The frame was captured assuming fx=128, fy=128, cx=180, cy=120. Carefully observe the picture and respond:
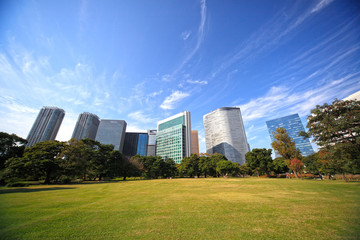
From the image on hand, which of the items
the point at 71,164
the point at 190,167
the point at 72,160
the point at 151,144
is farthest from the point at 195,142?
the point at 71,164

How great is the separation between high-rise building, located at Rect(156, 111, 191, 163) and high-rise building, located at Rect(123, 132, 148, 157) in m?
32.3

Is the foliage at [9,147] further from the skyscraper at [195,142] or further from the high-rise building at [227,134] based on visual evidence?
the skyscraper at [195,142]

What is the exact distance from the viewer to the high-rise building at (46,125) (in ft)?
347

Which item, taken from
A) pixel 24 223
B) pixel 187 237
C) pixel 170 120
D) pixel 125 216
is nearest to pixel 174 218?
pixel 187 237

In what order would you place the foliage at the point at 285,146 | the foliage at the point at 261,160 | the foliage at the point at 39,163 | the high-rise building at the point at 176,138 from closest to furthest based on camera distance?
the foliage at the point at 39,163
the foliage at the point at 285,146
the foliage at the point at 261,160
the high-rise building at the point at 176,138

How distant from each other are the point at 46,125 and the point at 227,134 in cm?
16868

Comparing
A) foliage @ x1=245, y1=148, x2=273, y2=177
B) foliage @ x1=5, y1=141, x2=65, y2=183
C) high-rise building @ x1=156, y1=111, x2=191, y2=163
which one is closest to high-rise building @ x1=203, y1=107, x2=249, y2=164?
high-rise building @ x1=156, y1=111, x2=191, y2=163

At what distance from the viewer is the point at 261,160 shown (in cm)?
4450

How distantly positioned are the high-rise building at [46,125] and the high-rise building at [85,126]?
17633 millimetres

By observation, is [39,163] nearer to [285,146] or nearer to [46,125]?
[285,146]

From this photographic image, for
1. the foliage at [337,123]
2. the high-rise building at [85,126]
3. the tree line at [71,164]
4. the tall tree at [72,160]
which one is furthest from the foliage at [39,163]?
the high-rise building at [85,126]

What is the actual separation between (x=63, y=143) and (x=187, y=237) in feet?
125

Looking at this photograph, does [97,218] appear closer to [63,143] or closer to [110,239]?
[110,239]

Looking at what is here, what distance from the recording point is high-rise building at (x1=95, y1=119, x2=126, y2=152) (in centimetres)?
11613
